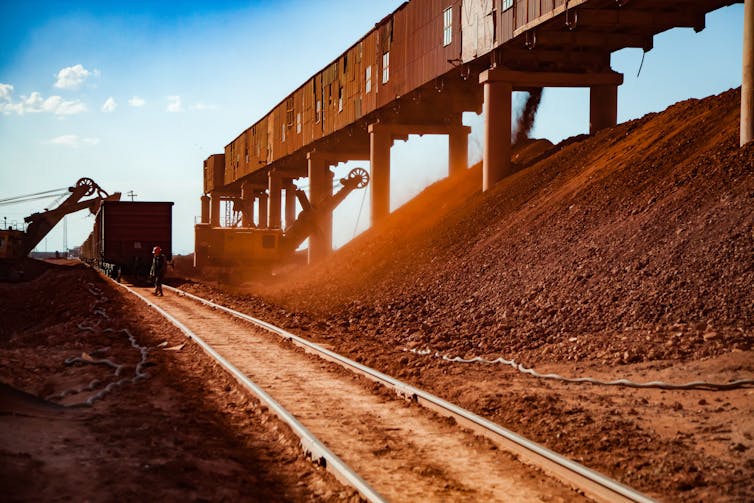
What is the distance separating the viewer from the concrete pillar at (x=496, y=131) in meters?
23.5

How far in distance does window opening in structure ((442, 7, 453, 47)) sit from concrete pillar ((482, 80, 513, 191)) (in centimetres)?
278

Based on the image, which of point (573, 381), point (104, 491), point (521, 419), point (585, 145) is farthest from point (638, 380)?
point (585, 145)

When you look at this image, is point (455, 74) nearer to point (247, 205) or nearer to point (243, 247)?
point (243, 247)

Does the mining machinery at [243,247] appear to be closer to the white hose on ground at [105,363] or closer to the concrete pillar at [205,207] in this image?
the white hose on ground at [105,363]

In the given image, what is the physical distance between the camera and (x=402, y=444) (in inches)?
291

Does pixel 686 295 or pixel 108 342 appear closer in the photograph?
pixel 686 295

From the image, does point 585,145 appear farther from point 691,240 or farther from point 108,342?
point 108,342

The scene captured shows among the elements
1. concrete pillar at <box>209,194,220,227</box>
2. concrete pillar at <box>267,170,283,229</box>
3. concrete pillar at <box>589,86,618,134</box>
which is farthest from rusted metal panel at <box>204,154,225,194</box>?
concrete pillar at <box>589,86,618,134</box>

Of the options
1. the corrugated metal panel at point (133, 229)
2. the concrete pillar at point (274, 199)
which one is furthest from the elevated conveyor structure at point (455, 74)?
the corrugated metal panel at point (133, 229)

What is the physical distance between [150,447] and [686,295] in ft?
27.7

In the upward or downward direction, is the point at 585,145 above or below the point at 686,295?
above

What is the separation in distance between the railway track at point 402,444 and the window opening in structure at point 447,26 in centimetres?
1623

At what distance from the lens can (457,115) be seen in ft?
108

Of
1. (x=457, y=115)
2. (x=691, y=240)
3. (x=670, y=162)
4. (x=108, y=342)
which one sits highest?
(x=457, y=115)
